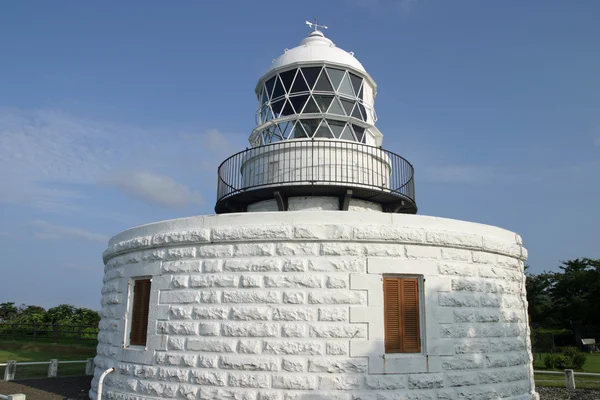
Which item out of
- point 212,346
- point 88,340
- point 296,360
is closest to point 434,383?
point 296,360

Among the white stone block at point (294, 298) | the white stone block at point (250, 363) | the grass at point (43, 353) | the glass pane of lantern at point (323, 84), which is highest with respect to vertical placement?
the glass pane of lantern at point (323, 84)

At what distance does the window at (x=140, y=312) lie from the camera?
8.95m

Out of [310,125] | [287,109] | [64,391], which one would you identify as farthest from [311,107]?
[64,391]

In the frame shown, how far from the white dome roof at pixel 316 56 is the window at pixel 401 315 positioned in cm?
646

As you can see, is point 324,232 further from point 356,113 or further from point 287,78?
point 287,78

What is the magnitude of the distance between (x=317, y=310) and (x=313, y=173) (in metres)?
4.11

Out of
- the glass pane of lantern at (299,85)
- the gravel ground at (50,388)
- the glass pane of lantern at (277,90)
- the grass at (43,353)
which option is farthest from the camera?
the grass at (43,353)

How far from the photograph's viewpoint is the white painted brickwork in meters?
7.53

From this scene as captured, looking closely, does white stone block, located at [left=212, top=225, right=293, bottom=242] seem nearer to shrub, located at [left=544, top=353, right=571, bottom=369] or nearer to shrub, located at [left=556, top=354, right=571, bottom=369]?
shrub, located at [left=544, top=353, right=571, bottom=369]

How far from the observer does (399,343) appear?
7848 millimetres

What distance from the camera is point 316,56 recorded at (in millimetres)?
12039

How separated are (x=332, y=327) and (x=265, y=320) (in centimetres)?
112

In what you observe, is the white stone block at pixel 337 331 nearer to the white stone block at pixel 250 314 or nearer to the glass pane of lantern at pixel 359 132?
the white stone block at pixel 250 314

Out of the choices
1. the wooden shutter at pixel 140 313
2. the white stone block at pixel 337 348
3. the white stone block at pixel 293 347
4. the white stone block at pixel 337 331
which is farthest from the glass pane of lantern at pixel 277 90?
the white stone block at pixel 337 348
